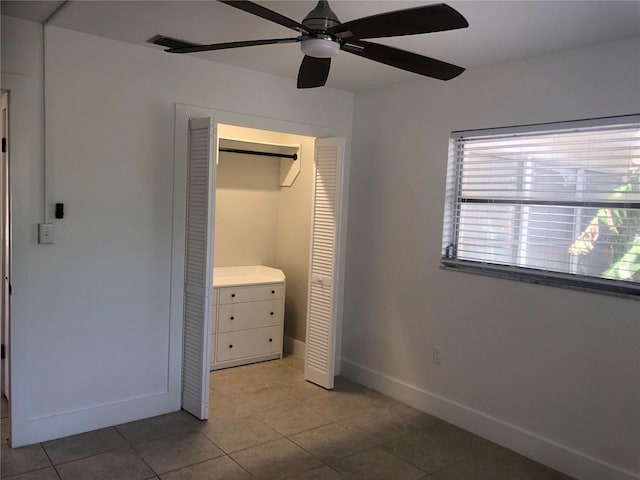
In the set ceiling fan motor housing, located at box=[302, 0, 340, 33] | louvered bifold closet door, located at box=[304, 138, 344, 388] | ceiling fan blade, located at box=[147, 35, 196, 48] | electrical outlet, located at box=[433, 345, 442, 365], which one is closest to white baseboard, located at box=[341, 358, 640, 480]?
electrical outlet, located at box=[433, 345, 442, 365]

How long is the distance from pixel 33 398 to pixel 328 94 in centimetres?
289

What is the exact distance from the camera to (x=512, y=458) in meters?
3.07

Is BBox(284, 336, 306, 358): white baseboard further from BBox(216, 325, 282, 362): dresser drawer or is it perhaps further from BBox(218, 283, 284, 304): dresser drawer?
BBox(218, 283, 284, 304): dresser drawer

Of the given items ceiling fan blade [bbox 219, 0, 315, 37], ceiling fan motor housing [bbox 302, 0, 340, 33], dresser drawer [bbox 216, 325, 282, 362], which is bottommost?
dresser drawer [bbox 216, 325, 282, 362]

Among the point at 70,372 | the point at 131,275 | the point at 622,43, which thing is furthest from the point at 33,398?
the point at 622,43

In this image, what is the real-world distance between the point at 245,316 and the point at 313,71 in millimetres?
2477

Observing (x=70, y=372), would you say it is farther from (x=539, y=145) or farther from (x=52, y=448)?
(x=539, y=145)

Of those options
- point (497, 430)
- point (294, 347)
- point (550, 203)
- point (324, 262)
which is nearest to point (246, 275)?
point (294, 347)

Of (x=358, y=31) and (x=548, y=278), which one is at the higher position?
(x=358, y=31)

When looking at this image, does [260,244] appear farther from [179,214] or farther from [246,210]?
[179,214]

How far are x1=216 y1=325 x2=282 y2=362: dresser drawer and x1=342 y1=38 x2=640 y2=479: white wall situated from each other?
656mm

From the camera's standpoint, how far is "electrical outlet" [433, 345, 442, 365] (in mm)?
3613

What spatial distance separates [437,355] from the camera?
3633mm

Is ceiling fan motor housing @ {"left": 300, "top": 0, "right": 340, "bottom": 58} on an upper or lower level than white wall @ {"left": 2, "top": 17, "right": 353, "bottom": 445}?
upper
